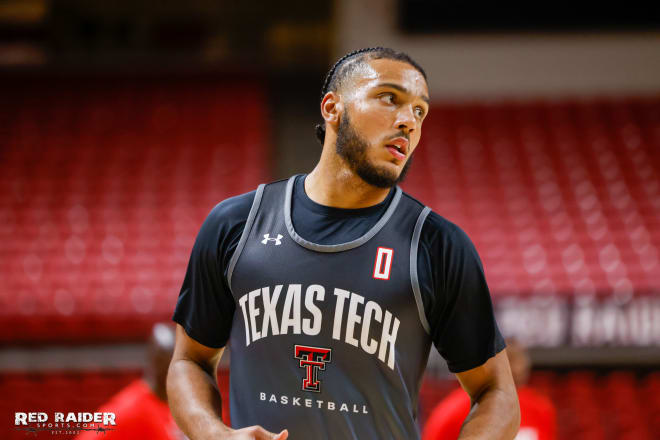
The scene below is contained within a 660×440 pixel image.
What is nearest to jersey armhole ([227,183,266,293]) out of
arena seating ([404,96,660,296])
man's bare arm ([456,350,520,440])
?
man's bare arm ([456,350,520,440])

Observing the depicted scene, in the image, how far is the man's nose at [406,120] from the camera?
1.49 metres

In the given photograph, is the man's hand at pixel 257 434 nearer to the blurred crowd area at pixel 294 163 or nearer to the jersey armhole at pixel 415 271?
the jersey armhole at pixel 415 271

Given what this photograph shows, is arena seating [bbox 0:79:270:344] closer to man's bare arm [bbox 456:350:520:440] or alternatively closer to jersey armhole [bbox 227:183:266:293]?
jersey armhole [bbox 227:183:266:293]

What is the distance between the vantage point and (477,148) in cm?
866

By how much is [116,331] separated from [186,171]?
288 centimetres

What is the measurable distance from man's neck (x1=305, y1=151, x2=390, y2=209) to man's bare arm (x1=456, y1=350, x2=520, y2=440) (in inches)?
17.6

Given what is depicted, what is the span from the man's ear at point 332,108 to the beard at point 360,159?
0.03m

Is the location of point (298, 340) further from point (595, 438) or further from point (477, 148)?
point (477, 148)

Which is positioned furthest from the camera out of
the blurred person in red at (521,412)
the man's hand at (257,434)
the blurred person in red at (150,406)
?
the blurred person in red at (521,412)

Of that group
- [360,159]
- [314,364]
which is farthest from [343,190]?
[314,364]

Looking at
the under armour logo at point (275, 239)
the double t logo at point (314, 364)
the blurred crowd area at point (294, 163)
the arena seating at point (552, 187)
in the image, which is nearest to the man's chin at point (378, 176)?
the under armour logo at point (275, 239)

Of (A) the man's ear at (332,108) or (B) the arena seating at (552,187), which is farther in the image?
(B) the arena seating at (552,187)

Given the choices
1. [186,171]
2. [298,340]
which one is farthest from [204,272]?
[186,171]

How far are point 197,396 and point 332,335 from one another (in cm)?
35
